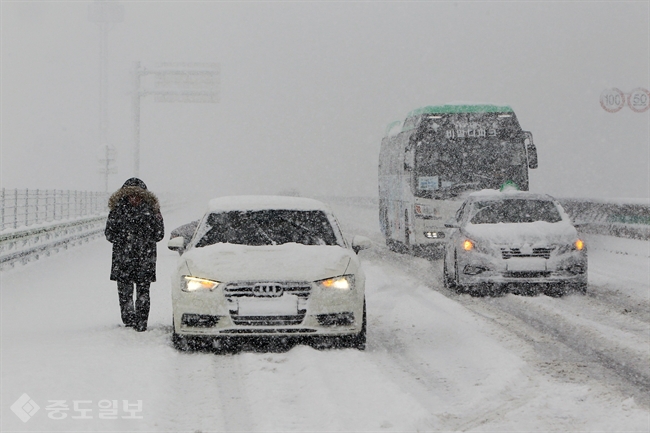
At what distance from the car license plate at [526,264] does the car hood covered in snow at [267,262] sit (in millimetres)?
4603

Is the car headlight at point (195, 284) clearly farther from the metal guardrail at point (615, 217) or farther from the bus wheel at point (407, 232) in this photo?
the bus wheel at point (407, 232)

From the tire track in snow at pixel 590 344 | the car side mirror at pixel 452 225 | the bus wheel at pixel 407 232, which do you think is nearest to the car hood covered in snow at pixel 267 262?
the tire track in snow at pixel 590 344

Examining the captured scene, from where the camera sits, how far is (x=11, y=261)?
55.0 ft

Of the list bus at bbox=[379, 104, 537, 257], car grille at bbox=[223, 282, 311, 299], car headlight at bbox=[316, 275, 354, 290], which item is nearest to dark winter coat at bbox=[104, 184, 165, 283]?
car grille at bbox=[223, 282, 311, 299]

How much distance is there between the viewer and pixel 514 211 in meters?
14.5

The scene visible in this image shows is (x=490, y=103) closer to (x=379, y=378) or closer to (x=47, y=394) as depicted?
(x=379, y=378)

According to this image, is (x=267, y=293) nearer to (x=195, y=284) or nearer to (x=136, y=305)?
(x=195, y=284)

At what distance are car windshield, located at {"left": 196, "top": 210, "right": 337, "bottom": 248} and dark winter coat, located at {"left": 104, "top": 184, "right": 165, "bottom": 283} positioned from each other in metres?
0.60

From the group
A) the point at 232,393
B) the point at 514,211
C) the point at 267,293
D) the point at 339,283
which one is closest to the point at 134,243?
the point at 267,293

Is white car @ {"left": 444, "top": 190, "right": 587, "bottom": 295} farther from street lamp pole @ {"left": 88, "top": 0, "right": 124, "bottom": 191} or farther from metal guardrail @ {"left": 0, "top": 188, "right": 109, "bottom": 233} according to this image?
street lamp pole @ {"left": 88, "top": 0, "right": 124, "bottom": 191}

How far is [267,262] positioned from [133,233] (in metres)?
1.88

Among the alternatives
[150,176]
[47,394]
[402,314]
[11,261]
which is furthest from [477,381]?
[150,176]

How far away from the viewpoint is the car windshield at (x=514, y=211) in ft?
46.6

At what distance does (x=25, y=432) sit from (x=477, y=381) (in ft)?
11.1
